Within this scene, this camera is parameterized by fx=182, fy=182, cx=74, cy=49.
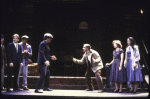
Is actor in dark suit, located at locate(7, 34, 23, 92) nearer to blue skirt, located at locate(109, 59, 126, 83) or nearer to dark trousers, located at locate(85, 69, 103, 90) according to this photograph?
dark trousers, located at locate(85, 69, 103, 90)

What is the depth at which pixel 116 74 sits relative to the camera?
6.27 m

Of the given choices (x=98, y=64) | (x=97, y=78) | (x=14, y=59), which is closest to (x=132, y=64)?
(x=98, y=64)

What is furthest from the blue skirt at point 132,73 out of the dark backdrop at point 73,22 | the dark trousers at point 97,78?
the dark backdrop at point 73,22

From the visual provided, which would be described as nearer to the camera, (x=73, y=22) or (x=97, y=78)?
(x=97, y=78)

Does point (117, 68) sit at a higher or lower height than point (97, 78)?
higher

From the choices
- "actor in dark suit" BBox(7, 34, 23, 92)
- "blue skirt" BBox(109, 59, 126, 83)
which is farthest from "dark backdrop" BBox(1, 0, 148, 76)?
"actor in dark suit" BBox(7, 34, 23, 92)

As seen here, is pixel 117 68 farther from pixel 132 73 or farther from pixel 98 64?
pixel 98 64

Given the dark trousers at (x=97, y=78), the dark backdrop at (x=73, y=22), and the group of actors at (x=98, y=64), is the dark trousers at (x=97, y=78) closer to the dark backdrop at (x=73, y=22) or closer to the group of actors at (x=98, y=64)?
the group of actors at (x=98, y=64)

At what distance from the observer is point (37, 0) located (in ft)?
31.9

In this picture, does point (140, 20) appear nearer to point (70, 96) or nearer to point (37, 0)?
point (37, 0)

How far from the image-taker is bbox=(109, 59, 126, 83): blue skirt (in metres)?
6.21

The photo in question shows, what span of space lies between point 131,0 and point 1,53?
257 inches

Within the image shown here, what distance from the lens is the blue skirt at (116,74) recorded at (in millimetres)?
6208

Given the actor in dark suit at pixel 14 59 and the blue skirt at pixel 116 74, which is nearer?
the actor in dark suit at pixel 14 59
